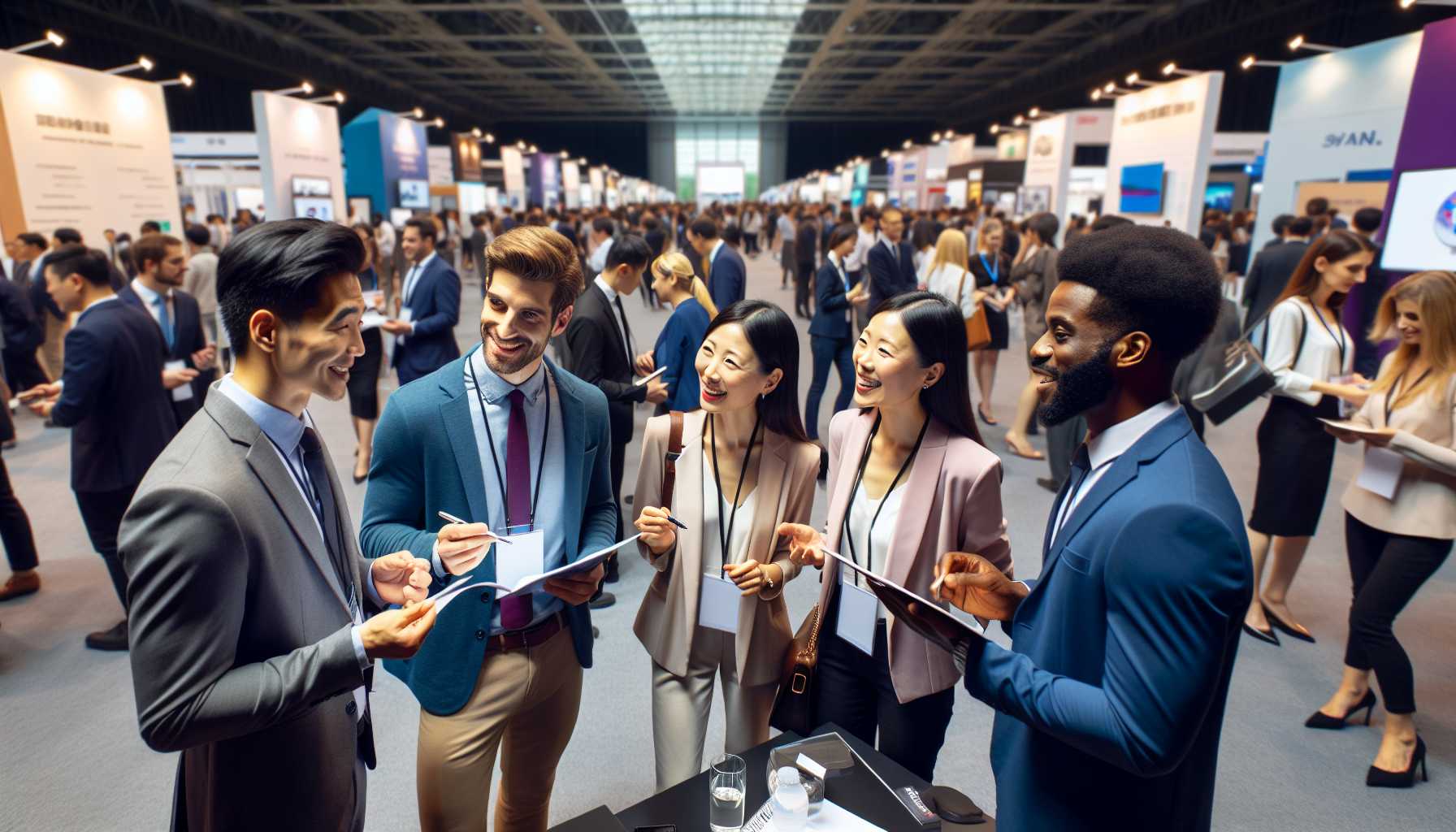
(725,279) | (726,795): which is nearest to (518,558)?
(726,795)

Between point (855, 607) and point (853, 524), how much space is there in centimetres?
22

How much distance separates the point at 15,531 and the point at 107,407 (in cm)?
127

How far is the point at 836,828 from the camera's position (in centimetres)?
148

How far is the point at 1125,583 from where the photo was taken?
110cm

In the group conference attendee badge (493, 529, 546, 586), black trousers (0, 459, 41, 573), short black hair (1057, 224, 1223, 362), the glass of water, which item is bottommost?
black trousers (0, 459, 41, 573)

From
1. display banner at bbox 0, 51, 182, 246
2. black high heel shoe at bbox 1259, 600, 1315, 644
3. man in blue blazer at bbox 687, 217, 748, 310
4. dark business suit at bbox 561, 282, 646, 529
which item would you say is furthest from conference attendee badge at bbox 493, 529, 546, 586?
display banner at bbox 0, 51, 182, 246

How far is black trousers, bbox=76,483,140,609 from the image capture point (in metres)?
3.35

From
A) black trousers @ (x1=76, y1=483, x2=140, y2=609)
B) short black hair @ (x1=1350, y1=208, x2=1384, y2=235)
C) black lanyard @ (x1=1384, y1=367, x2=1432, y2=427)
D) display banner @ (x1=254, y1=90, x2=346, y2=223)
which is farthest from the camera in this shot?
display banner @ (x1=254, y1=90, x2=346, y2=223)

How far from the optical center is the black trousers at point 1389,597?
8.69 feet

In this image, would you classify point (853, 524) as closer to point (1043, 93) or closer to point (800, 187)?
point (1043, 93)

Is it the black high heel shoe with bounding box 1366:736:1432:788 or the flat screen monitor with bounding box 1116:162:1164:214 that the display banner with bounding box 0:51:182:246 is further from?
the flat screen monitor with bounding box 1116:162:1164:214

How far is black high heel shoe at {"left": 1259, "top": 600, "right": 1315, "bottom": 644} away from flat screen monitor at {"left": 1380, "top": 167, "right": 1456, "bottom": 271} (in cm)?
355

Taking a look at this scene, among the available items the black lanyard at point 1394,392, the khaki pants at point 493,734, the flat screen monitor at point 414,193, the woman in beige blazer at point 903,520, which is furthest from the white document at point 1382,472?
the flat screen monitor at point 414,193

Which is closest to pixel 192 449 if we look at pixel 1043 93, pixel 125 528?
pixel 125 528
